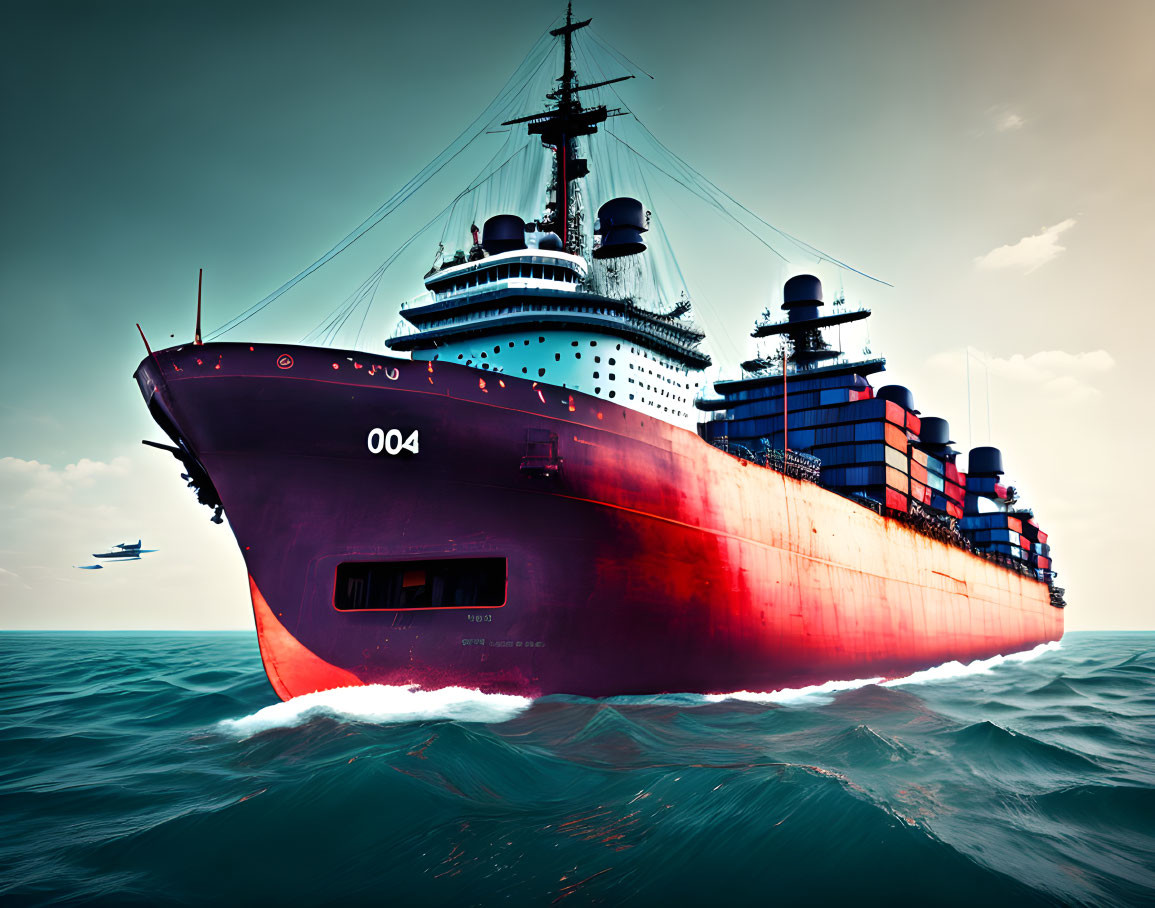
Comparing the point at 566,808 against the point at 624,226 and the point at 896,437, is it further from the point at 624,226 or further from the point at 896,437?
the point at 896,437

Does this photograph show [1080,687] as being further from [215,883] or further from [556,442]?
[215,883]

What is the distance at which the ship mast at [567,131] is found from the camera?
67.7 ft

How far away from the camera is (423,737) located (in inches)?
321

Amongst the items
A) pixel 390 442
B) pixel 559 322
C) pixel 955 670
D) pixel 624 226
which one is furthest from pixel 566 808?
pixel 955 670

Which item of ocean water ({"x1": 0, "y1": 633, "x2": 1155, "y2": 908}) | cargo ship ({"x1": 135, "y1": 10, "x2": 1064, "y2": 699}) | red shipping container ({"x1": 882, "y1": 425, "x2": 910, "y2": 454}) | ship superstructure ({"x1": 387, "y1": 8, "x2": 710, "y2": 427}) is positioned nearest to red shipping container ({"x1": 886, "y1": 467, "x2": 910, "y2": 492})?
red shipping container ({"x1": 882, "y1": 425, "x2": 910, "y2": 454})

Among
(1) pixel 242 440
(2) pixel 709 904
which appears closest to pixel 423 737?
(2) pixel 709 904

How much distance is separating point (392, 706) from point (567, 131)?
18984 mm

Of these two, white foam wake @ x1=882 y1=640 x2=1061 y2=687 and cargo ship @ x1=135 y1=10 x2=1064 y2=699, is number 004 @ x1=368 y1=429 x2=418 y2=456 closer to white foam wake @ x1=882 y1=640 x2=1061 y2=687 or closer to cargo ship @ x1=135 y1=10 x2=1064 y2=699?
cargo ship @ x1=135 y1=10 x2=1064 y2=699

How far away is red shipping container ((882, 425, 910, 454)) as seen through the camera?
22606mm

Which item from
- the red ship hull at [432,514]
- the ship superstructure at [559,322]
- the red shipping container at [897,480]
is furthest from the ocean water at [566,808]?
the red shipping container at [897,480]

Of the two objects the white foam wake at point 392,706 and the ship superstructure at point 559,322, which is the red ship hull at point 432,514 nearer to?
the white foam wake at point 392,706

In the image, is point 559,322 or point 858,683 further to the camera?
point 858,683

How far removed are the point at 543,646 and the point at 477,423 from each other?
12.8ft

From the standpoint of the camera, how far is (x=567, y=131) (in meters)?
21.2
